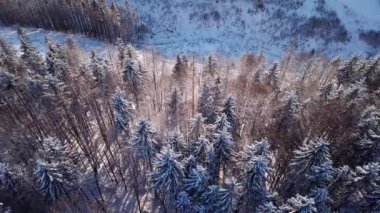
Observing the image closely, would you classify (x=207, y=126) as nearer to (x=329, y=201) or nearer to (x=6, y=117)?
(x=329, y=201)

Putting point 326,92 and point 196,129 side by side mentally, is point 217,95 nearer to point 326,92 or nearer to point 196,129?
point 196,129

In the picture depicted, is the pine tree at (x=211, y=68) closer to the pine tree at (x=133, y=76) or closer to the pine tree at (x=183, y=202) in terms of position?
the pine tree at (x=133, y=76)

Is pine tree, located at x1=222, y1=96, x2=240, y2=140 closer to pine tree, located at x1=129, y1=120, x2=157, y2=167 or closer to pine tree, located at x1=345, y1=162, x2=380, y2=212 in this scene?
pine tree, located at x1=129, y1=120, x2=157, y2=167

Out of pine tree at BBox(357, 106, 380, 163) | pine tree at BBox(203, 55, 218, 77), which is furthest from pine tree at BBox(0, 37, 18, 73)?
pine tree at BBox(357, 106, 380, 163)

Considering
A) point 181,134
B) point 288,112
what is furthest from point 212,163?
point 288,112

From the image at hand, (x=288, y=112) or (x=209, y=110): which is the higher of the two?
(x=288, y=112)

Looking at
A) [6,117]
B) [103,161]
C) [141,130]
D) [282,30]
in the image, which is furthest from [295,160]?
[282,30]
